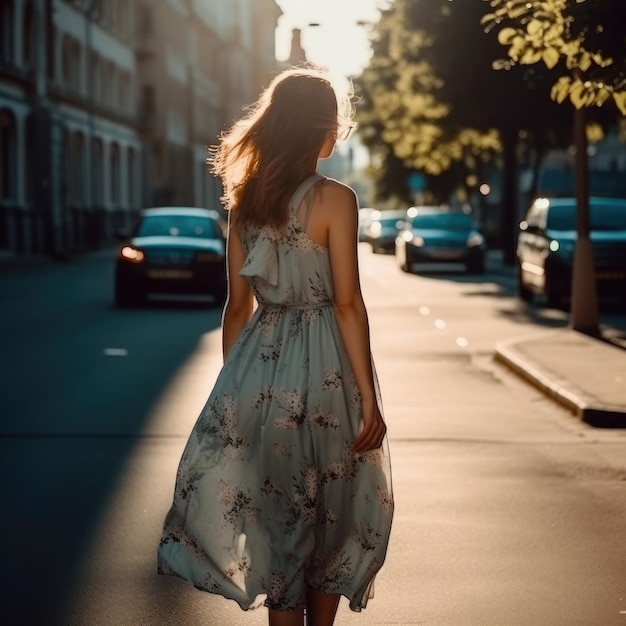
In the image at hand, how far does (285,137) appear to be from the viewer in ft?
13.9

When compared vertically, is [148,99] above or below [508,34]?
above

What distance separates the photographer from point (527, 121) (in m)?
38.0

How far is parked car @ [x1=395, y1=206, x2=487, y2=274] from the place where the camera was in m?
37.1

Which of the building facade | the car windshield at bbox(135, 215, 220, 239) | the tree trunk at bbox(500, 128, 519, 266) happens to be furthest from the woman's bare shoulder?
the building facade

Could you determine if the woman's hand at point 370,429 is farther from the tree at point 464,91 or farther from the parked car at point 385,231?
the parked car at point 385,231

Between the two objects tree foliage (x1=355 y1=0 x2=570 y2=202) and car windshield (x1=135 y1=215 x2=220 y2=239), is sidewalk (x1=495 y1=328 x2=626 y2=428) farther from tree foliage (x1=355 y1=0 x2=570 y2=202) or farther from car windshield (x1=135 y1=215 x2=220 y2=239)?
tree foliage (x1=355 y1=0 x2=570 y2=202)

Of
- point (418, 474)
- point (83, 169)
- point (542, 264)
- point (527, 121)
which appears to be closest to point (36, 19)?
point (83, 169)

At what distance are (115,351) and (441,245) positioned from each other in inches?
870

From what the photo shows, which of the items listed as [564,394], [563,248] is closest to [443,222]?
[563,248]

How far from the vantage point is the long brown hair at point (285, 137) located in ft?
13.9

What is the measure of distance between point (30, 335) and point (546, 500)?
10.9 m

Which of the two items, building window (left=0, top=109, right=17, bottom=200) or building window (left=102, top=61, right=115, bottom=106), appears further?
building window (left=102, top=61, right=115, bottom=106)

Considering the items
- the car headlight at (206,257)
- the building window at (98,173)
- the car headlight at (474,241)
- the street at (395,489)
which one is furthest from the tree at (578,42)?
the building window at (98,173)

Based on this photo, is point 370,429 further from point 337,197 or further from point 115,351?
point 115,351
